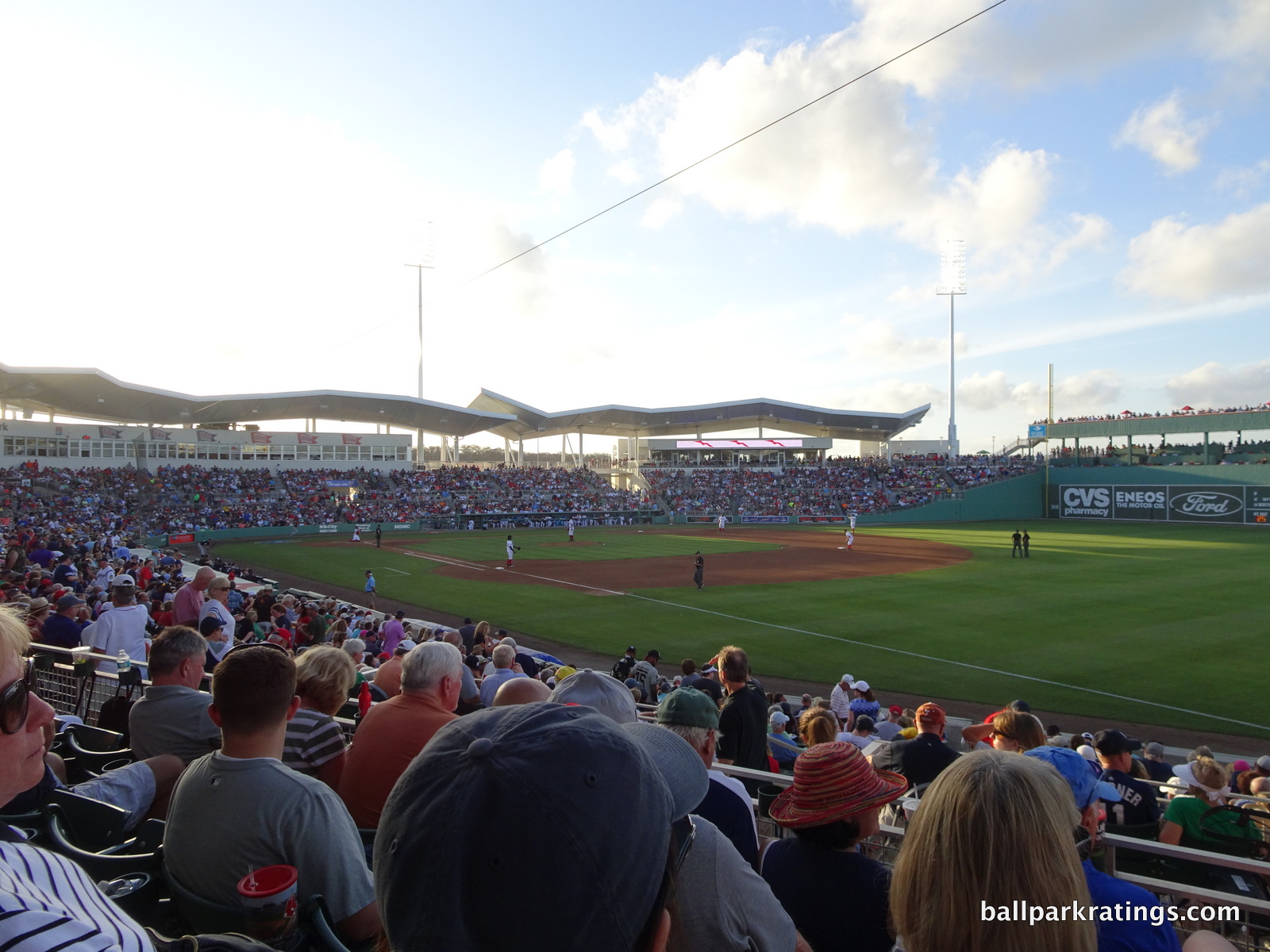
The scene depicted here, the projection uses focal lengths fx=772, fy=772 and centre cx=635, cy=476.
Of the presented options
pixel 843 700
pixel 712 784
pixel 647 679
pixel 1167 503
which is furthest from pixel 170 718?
pixel 1167 503

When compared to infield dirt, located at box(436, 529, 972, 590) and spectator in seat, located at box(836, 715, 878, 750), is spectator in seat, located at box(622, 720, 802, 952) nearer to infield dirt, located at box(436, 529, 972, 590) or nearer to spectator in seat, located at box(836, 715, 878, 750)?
spectator in seat, located at box(836, 715, 878, 750)

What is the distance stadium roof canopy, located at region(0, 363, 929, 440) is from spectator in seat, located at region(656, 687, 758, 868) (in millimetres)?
53649

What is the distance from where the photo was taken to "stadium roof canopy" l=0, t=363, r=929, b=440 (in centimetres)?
4981

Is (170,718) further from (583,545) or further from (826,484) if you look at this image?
(826,484)

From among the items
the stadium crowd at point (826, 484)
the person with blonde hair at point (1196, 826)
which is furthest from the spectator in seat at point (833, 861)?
the stadium crowd at point (826, 484)

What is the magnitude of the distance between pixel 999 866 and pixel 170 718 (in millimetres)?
4367

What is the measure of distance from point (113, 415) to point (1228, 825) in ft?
222

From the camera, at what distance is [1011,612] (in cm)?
2178

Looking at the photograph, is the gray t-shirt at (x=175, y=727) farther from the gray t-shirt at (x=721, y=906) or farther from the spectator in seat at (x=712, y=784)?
the gray t-shirt at (x=721, y=906)

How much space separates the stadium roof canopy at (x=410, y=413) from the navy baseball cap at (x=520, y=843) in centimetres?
5501

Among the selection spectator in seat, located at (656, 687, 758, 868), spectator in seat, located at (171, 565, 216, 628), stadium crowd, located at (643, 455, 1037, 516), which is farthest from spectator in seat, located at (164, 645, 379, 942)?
stadium crowd, located at (643, 455, 1037, 516)

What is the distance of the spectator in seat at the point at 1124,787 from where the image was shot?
5.41m

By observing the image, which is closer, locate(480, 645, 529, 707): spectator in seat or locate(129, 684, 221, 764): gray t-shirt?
locate(129, 684, 221, 764): gray t-shirt

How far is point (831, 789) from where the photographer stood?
109 inches
